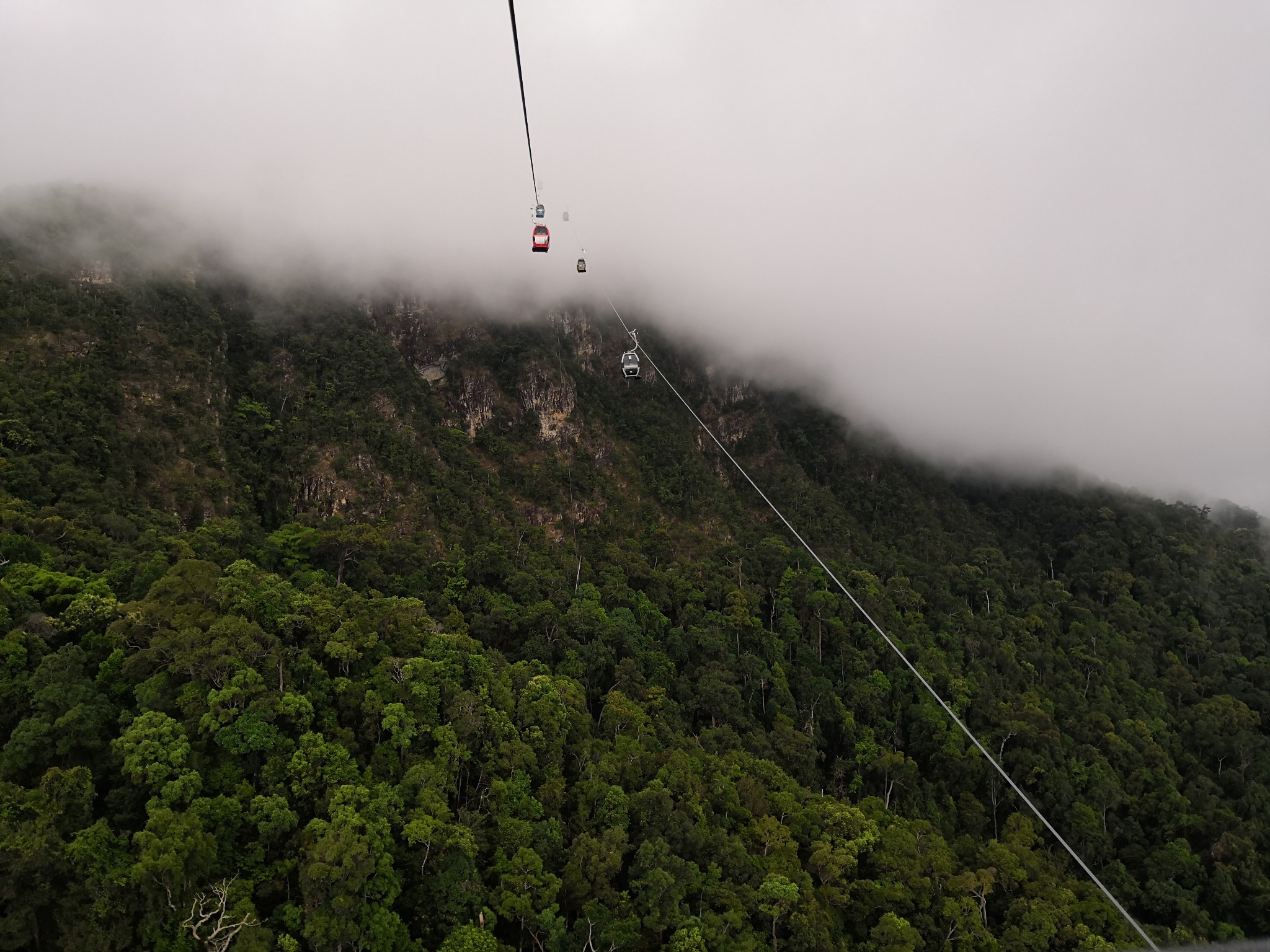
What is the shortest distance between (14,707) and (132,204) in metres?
74.8

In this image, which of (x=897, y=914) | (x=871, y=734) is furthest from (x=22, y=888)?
(x=871, y=734)

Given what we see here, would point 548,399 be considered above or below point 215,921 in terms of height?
above

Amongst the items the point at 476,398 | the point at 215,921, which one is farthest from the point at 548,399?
the point at 215,921

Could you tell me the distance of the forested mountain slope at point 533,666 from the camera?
832 inches

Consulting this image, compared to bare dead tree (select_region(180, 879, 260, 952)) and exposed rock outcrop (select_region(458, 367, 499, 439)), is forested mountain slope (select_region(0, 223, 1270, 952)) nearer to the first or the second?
bare dead tree (select_region(180, 879, 260, 952))

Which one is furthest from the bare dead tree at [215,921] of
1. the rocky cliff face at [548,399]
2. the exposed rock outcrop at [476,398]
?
the rocky cliff face at [548,399]

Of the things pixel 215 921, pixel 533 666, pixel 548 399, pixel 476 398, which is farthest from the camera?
pixel 548 399

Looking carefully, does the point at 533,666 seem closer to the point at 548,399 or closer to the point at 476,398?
the point at 548,399

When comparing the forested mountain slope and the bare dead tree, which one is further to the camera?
the forested mountain slope

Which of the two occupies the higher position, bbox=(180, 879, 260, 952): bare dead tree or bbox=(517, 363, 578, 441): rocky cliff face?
bbox=(517, 363, 578, 441): rocky cliff face

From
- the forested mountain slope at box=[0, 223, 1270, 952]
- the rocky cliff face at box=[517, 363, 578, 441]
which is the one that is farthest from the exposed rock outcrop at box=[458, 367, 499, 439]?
the rocky cliff face at box=[517, 363, 578, 441]

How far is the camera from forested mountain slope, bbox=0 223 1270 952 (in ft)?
69.3

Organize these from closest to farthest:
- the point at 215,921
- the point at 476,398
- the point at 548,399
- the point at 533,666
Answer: the point at 215,921, the point at 533,666, the point at 476,398, the point at 548,399

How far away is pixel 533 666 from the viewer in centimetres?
3988
